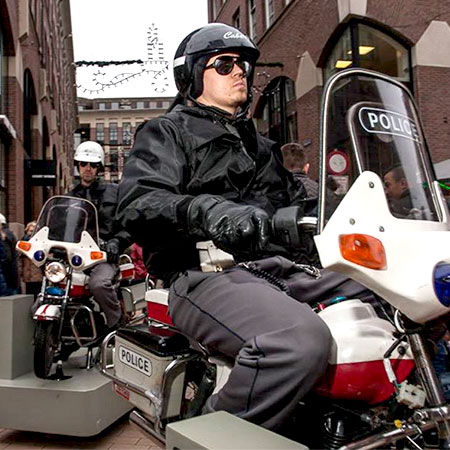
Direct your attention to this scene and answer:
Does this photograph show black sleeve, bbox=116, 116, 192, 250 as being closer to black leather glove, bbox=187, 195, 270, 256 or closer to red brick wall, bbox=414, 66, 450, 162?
black leather glove, bbox=187, 195, 270, 256

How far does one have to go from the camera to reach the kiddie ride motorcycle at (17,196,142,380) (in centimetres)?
377

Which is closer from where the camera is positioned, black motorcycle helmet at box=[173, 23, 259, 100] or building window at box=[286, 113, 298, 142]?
black motorcycle helmet at box=[173, 23, 259, 100]

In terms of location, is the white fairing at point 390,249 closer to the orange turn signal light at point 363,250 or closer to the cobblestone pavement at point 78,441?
the orange turn signal light at point 363,250

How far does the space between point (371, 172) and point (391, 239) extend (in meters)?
0.20

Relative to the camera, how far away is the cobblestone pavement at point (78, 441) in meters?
3.60

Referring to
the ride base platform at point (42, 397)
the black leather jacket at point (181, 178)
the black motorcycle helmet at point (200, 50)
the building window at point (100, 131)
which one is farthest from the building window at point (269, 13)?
the building window at point (100, 131)

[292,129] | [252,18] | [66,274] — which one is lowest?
[66,274]

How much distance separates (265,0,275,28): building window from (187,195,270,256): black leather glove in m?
17.8

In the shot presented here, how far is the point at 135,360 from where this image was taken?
2.35 metres

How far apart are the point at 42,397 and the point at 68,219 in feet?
4.16

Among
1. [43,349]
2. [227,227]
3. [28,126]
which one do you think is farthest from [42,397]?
[28,126]

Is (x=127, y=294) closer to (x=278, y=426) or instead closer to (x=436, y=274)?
(x=278, y=426)

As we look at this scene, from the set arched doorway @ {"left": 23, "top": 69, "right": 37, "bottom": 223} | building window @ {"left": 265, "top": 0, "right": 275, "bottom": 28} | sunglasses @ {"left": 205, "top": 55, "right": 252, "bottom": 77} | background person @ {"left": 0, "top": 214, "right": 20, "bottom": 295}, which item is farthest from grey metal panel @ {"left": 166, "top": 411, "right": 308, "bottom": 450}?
building window @ {"left": 265, "top": 0, "right": 275, "bottom": 28}

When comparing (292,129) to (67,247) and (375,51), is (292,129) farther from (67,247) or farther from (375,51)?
(67,247)
